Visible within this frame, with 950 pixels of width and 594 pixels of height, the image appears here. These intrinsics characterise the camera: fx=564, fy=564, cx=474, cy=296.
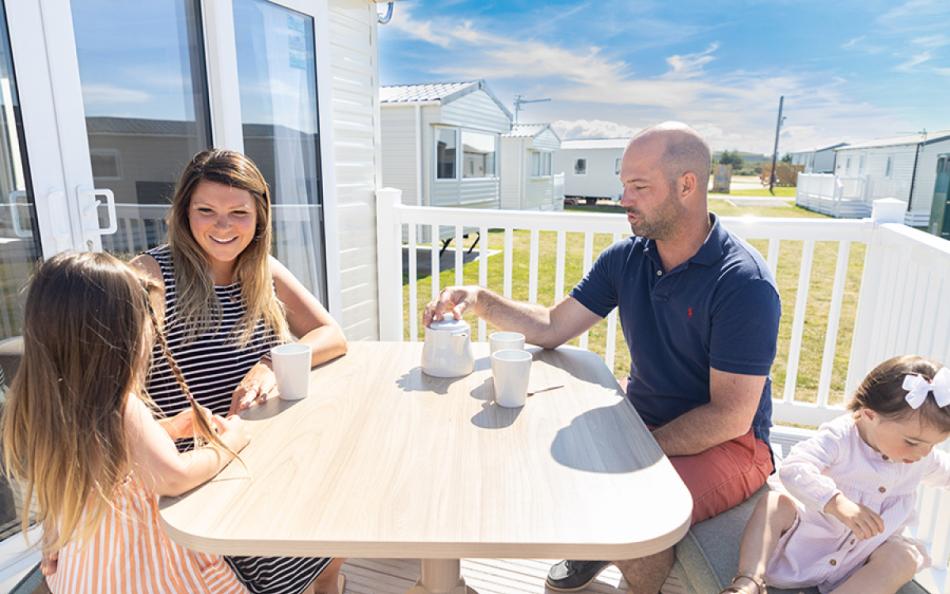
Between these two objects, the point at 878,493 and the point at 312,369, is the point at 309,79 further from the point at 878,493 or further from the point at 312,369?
the point at 878,493

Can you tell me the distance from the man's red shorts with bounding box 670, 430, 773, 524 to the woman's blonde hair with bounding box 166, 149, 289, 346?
3.94ft

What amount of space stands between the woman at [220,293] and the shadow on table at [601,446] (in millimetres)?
747

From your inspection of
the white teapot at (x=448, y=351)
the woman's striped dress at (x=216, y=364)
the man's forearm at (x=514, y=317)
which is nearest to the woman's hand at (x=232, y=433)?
the woman's striped dress at (x=216, y=364)

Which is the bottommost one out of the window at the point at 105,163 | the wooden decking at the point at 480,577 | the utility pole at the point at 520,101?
the wooden decking at the point at 480,577

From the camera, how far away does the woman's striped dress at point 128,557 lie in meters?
1.04

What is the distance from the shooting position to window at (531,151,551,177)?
2120 cm

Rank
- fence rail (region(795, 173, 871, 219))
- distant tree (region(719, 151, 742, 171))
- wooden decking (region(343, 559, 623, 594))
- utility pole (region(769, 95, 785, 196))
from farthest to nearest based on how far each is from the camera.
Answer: distant tree (region(719, 151, 742, 171)) → utility pole (region(769, 95, 785, 196)) → fence rail (region(795, 173, 871, 219)) → wooden decking (region(343, 559, 623, 594))

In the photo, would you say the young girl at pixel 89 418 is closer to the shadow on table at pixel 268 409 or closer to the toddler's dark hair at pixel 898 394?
the shadow on table at pixel 268 409

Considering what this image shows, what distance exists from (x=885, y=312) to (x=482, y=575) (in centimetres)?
215

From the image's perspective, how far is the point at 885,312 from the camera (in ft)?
8.48

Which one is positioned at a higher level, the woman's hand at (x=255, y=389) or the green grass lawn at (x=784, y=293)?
the woman's hand at (x=255, y=389)

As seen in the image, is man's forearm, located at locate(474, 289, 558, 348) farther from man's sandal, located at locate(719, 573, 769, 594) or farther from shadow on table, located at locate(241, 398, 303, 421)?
man's sandal, located at locate(719, 573, 769, 594)

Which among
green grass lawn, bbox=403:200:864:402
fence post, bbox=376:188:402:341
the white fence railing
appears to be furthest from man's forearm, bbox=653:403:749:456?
fence post, bbox=376:188:402:341

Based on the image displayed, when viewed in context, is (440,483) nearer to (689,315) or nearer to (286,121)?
(689,315)
